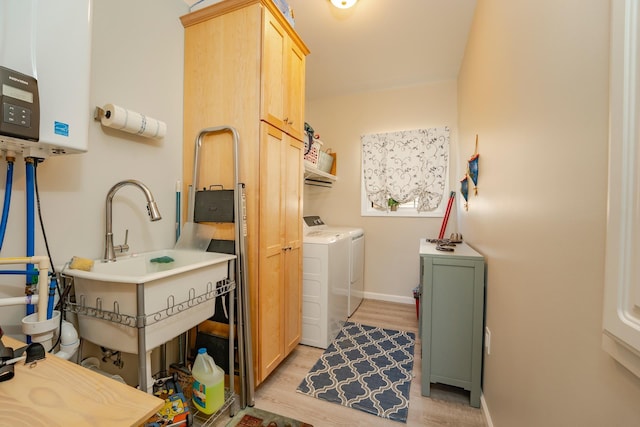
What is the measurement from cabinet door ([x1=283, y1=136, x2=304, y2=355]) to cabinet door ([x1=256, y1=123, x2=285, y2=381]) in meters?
0.07

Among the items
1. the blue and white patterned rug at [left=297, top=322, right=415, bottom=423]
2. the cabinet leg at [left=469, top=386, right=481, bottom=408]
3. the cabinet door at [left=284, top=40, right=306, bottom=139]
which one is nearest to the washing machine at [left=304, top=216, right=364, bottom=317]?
the blue and white patterned rug at [left=297, top=322, right=415, bottom=423]

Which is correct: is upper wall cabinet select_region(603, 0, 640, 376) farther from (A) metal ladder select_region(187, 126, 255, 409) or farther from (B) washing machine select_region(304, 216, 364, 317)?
(B) washing machine select_region(304, 216, 364, 317)

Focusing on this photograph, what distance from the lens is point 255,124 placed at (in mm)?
1565

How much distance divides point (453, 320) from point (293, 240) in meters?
1.18

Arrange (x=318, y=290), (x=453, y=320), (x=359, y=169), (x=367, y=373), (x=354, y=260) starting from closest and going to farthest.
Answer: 1. (x=453, y=320)
2. (x=367, y=373)
3. (x=318, y=290)
4. (x=354, y=260)
5. (x=359, y=169)

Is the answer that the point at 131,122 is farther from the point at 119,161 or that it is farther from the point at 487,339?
the point at 487,339

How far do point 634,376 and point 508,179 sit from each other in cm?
92

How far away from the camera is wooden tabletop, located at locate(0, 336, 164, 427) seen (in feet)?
1.72

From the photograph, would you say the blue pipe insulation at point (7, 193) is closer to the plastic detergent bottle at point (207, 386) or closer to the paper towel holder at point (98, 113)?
the paper towel holder at point (98, 113)

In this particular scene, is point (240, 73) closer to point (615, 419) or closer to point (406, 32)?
point (406, 32)

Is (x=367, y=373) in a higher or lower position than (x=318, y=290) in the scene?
lower

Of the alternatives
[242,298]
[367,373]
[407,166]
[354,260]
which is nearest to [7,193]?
[242,298]

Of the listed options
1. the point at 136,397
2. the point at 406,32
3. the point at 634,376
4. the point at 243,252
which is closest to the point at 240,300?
the point at 243,252

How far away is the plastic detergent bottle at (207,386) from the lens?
1.39 metres
